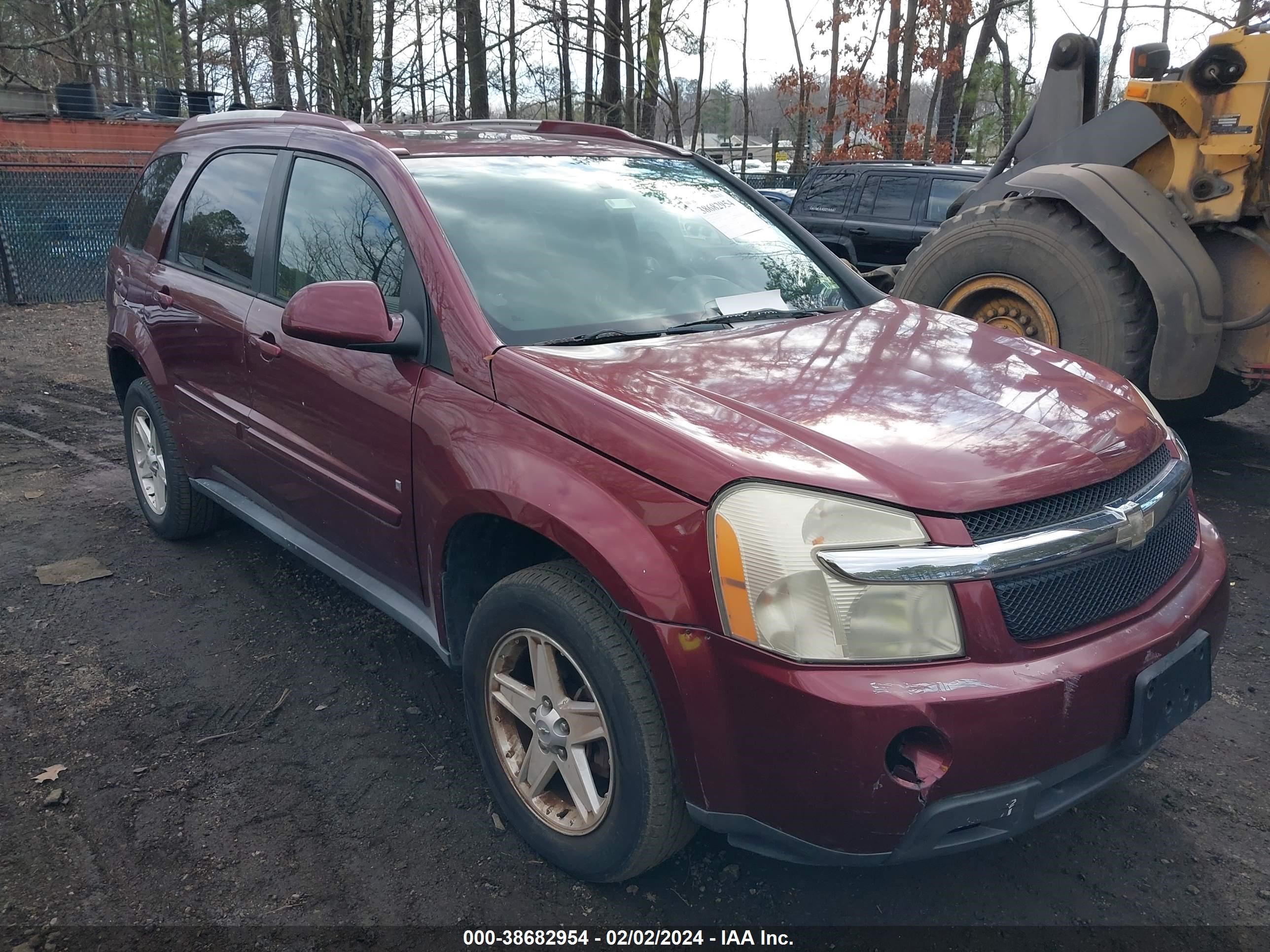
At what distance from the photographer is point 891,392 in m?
2.60

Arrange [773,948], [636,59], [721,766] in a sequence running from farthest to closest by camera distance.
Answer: [636,59], [773,948], [721,766]

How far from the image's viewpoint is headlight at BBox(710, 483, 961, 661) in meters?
2.07

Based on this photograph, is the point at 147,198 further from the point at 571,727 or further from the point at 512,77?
the point at 512,77

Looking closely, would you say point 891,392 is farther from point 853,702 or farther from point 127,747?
point 127,747

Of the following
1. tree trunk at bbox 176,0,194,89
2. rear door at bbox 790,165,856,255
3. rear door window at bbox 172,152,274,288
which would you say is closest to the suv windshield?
rear door window at bbox 172,152,274,288

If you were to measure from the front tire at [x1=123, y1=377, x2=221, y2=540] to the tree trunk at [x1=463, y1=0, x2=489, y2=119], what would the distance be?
39.1 ft

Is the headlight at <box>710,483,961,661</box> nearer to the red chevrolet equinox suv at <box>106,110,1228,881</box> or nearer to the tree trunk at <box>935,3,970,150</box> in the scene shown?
the red chevrolet equinox suv at <box>106,110,1228,881</box>

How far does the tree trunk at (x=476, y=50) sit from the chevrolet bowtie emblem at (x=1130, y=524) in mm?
14809

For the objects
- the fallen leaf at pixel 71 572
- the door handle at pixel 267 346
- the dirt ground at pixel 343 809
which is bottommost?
the fallen leaf at pixel 71 572

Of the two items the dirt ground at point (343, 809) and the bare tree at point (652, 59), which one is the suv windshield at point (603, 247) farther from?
the bare tree at point (652, 59)

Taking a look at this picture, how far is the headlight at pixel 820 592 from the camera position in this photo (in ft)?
6.81

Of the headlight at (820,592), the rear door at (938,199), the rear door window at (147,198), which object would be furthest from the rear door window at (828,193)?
the headlight at (820,592)

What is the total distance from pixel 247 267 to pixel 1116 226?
13.6ft

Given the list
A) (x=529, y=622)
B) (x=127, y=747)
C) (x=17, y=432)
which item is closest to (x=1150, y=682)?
(x=529, y=622)
